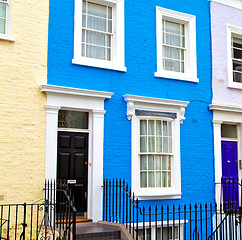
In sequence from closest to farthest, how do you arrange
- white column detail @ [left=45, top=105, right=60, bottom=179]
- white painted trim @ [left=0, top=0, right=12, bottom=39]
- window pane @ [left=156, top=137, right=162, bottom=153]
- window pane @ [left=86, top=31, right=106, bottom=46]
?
white painted trim @ [left=0, top=0, right=12, bottom=39], white column detail @ [left=45, top=105, right=60, bottom=179], window pane @ [left=86, top=31, right=106, bottom=46], window pane @ [left=156, top=137, right=162, bottom=153]

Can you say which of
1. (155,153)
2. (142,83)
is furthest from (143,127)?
(142,83)

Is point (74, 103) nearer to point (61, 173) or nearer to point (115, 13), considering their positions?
point (61, 173)

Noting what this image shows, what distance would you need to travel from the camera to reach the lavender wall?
40.6ft

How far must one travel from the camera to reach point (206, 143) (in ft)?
39.0

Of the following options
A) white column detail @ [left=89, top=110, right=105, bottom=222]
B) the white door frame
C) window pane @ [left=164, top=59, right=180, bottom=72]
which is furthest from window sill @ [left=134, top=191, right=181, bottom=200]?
window pane @ [left=164, top=59, right=180, bottom=72]

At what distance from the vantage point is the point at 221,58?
41.1 ft

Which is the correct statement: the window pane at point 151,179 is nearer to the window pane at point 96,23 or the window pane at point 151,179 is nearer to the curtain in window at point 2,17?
the window pane at point 96,23

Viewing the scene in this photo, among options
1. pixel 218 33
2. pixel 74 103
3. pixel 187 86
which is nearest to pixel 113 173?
pixel 74 103

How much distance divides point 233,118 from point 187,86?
2.05m

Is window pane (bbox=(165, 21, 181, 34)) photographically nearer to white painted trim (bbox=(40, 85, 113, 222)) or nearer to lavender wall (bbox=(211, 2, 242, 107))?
Answer: lavender wall (bbox=(211, 2, 242, 107))

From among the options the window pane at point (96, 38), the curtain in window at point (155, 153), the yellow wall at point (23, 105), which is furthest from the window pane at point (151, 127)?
the yellow wall at point (23, 105)

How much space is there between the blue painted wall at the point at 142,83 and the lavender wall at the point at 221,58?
240 millimetres

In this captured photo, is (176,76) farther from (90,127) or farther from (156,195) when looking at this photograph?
(156,195)

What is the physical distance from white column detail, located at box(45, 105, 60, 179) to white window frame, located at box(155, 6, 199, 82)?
349 centimetres
